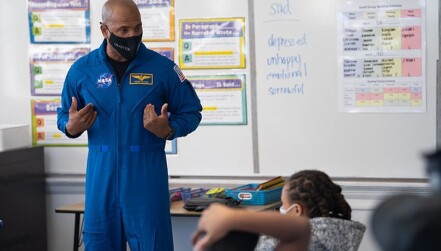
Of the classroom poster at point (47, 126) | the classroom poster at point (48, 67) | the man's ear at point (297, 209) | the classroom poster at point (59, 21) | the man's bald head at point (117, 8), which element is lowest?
the man's ear at point (297, 209)

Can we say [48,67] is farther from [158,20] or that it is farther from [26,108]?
[158,20]

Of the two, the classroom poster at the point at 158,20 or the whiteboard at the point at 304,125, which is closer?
the whiteboard at the point at 304,125

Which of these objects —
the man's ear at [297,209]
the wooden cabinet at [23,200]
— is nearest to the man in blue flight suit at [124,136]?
the man's ear at [297,209]

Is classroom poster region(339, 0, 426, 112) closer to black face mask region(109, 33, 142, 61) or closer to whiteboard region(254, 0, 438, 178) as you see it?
whiteboard region(254, 0, 438, 178)

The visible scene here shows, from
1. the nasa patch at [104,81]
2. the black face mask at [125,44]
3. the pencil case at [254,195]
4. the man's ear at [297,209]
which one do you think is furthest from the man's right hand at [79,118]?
the man's ear at [297,209]

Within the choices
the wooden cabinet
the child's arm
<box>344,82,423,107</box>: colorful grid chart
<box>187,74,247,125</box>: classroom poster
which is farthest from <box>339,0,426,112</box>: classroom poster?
the child's arm

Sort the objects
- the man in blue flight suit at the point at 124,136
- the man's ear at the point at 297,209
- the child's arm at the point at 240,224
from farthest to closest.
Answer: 1. the man in blue flight suit at the point at 124,136
2. the man's ear at the point at 297,209
3. the child's arm at the point at 240,224

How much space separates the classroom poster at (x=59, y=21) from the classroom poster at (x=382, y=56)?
1.52 metres

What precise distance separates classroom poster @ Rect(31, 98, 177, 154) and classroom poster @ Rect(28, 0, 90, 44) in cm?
38

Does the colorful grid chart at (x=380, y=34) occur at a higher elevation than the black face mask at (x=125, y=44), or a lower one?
higher

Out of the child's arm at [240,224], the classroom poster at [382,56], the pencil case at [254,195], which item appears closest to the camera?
the child's arm at [240,224]

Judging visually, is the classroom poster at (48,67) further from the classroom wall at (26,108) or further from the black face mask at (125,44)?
the black face mask at (125,44)

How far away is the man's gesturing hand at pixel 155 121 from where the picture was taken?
9.07ft

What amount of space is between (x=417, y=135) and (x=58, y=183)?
212 cm
